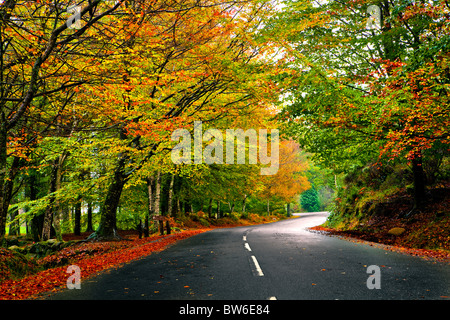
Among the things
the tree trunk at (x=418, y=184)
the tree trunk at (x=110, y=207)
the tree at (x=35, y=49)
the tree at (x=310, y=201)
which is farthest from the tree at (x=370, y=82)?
the tree at (x=310, y=201)

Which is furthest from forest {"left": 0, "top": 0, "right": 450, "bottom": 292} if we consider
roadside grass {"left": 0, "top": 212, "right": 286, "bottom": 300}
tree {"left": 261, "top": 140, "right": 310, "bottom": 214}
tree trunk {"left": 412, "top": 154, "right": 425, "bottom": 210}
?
tree {"left": 261, "top": 140, "right": 310, "bottom": 214}

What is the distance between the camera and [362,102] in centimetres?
1033

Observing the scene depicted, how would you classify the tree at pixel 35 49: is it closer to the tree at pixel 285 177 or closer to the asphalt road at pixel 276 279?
the asphalt road at pixel 276 279

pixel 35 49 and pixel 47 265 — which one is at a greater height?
pixel 35 49

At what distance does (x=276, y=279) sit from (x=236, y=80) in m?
8.21

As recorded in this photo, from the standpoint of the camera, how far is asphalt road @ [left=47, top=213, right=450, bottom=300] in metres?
5.34

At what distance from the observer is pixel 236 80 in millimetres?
11844

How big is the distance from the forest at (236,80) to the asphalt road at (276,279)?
4.05 meters

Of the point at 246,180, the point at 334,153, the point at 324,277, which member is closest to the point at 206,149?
the point at 246,180

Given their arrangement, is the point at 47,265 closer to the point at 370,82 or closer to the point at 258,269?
the point at 258,269

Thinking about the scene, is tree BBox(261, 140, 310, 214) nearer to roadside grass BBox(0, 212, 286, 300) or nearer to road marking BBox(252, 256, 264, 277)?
roadside grass BBox(0, 212, 286, 300)

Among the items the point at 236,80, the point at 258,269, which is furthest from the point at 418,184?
the point at 258,269

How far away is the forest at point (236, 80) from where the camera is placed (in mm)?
7963
